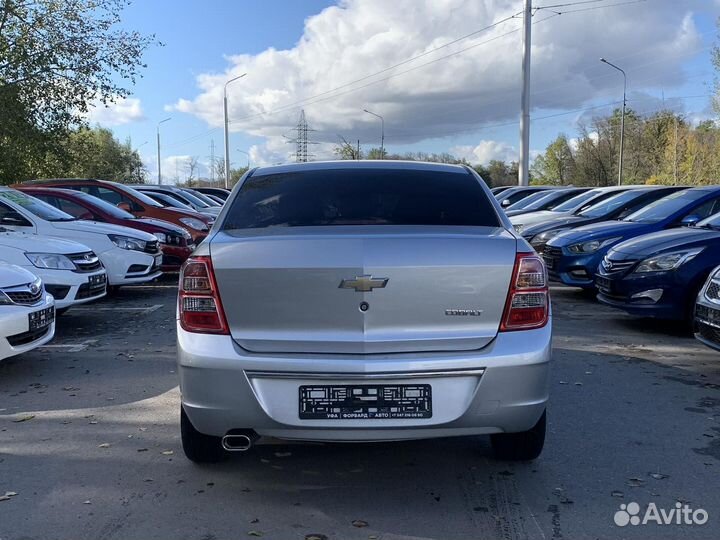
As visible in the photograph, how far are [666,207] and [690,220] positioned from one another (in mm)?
772

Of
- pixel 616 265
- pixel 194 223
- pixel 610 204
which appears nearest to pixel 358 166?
pixel 616 265

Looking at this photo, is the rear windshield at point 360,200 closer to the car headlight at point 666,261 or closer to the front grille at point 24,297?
the front grille at point 24,297

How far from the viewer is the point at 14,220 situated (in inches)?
330

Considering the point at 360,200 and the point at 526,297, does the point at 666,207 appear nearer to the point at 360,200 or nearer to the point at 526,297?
the point at 360,200

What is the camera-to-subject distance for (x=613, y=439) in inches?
160

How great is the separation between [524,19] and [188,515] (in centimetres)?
Result: 2593

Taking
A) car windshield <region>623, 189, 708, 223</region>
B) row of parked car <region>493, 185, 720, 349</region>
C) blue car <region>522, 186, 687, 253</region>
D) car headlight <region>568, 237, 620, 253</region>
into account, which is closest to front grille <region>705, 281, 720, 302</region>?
row of parked car <region>493, 185, 720, 349</region>

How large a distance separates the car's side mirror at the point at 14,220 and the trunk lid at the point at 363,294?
21.1 feet

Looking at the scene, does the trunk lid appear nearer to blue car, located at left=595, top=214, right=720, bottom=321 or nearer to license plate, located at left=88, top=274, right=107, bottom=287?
blue car, located at left=595, top=214, right=720, bottom=321

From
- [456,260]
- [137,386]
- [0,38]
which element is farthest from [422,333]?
[0,38]

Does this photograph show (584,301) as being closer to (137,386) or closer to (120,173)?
(137,386)

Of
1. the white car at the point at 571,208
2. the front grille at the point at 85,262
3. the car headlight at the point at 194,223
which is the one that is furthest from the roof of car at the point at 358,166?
the car headlight at the point at 194,223

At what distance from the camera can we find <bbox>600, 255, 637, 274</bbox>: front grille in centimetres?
732

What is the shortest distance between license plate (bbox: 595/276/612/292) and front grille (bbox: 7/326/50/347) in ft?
19.0
